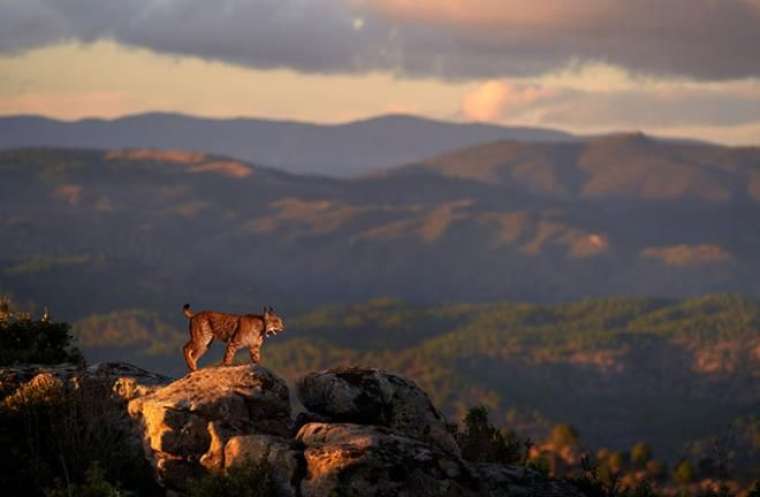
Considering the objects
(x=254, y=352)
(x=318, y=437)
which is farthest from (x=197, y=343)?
(x=318, y=437)

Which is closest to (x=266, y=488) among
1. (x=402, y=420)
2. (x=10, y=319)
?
(x=402, y=420)

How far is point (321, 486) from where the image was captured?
74.4 feet

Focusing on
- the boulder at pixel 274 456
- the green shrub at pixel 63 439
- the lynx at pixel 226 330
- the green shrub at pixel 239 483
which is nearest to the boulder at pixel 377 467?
the boulder at pixel 274 456

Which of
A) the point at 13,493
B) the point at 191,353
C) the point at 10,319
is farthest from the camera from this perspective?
the point at 10,319

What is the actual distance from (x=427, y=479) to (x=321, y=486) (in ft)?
7.40

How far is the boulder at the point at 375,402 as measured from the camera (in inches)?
1084

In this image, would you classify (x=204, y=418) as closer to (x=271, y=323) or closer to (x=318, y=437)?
(x=318, y=437)

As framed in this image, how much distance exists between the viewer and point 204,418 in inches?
987

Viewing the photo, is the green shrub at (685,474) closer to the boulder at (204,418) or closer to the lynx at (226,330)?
the lynx at (226,330)

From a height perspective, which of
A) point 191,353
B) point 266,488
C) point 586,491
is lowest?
point 586,491

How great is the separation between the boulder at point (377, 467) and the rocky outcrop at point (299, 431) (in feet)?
0.08

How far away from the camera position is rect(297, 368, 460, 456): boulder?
90.3ft

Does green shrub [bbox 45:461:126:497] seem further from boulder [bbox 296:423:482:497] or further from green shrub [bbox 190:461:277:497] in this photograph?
boulder [bbox 296:423:482:497]

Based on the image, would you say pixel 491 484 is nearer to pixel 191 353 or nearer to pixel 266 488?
pixel 266 488
